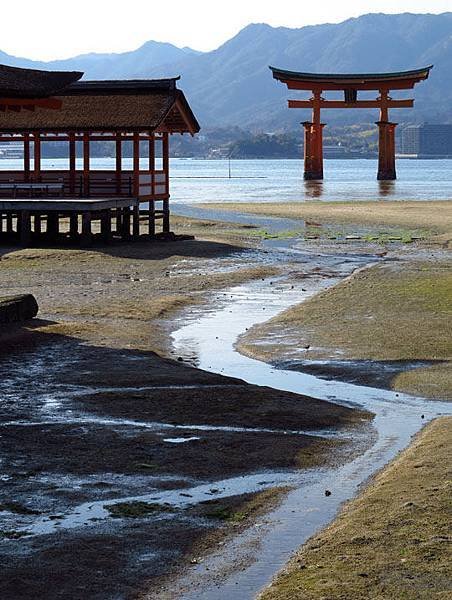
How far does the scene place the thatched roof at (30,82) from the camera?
62.3ft

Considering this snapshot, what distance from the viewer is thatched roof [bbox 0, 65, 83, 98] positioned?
19.0 metres

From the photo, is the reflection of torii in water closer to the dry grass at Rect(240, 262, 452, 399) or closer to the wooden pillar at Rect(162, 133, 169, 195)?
the wooden pillar at Rect(162, 133, 169, 195)

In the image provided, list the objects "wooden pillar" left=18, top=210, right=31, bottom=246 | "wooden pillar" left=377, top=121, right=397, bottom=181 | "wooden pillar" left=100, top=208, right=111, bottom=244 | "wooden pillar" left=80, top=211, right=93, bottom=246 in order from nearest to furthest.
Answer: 1. "wooden pillar" left=80, top=211, right=93, bottom=246
2. "wooden pillar" left=18, top=210, right=31, bottom=246
3. "wooden pillar" left=100, top=208, right=111, bottom=244
4. "wooden pillar" left=377, top=121, right=397, bottom=181

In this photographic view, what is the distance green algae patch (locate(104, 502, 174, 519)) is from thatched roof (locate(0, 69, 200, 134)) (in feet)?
86.5

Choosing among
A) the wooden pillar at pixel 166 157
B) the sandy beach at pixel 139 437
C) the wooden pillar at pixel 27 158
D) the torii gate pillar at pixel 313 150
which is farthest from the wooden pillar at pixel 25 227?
the torii gate pillar at pixel 313 150

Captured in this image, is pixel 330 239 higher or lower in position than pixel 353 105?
lower

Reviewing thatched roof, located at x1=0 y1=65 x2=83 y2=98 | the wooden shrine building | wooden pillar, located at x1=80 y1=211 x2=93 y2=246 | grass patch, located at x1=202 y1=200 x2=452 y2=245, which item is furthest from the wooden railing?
thatched roof, located at x1=0 y1=65 x2=83 y2=98

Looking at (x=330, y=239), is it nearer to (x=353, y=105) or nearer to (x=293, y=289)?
(x=293, y=289)

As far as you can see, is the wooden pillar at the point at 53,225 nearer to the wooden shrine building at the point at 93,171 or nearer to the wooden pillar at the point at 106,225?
the wooden shrine building at the point at 93,171

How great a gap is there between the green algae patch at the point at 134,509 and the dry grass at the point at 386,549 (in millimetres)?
1285

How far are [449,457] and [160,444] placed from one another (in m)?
2.56

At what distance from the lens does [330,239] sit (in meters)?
37.2

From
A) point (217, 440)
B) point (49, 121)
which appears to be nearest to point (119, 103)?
point (49, 121)

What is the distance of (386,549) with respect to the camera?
24.6ft
